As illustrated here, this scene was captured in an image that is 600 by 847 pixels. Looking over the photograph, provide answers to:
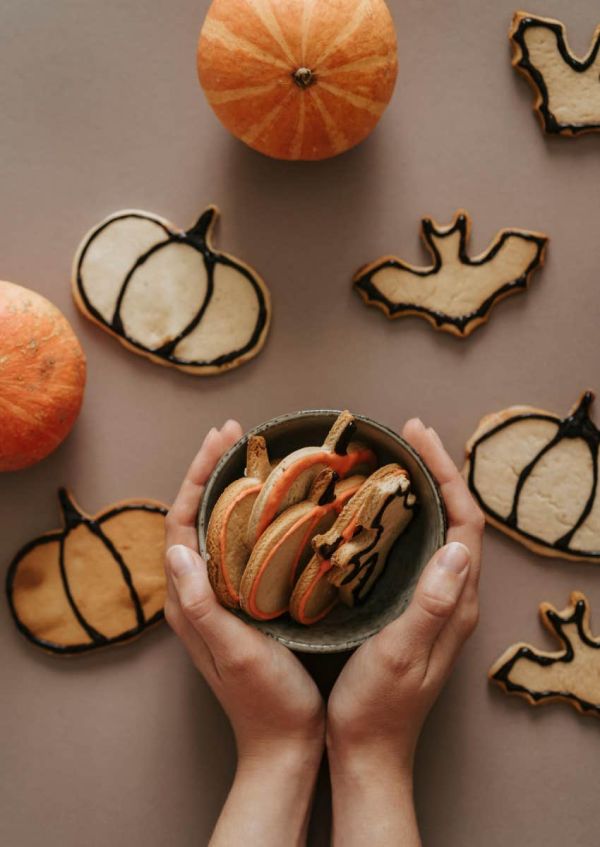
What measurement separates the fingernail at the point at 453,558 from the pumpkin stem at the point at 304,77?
55 centimetres

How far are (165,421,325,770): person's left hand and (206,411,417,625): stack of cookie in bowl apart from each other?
33 mm

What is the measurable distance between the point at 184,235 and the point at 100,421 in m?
0.27

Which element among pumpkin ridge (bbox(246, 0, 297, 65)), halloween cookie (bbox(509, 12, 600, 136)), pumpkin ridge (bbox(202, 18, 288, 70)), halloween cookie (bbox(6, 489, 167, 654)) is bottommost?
halloween cookie (bbox(6, 489, 167, 654))

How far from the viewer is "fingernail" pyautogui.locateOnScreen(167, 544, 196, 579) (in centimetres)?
92

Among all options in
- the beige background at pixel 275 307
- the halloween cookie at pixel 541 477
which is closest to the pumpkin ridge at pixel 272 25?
the beige background at pixel 275 307

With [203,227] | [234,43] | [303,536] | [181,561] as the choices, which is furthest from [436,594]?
[234,43]

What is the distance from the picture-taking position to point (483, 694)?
1.12 metres

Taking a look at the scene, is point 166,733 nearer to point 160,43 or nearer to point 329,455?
point 329,455

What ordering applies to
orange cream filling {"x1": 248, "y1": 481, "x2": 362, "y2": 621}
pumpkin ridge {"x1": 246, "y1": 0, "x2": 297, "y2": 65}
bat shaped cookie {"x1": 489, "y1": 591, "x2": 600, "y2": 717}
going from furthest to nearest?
bat shaped cookie {"x1": 489, "y1": 591, "x2": 600, "y2": 717}, pumpkin ridge {"x1": 246, "y1": 0, "x2": 297, "y2": 65}, orange cream filling {"x1": 248, "y1": 481, "x2": 362, "y2": 621}

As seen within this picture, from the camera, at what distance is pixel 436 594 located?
0.89 meters

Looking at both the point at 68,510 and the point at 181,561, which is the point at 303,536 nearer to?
the point at 181,561

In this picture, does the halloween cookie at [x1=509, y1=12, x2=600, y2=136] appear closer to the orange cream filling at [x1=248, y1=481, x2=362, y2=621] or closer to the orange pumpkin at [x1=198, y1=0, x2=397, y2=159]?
the orange pumpkin at [x1=198, y1=0, x2=397, y2=159]

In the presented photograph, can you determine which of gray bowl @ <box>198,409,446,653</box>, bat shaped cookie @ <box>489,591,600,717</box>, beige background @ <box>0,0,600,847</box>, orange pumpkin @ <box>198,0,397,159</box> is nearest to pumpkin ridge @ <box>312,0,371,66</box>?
orange pumpkin @ <box>198,0,397,159</box>

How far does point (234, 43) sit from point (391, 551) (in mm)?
621
